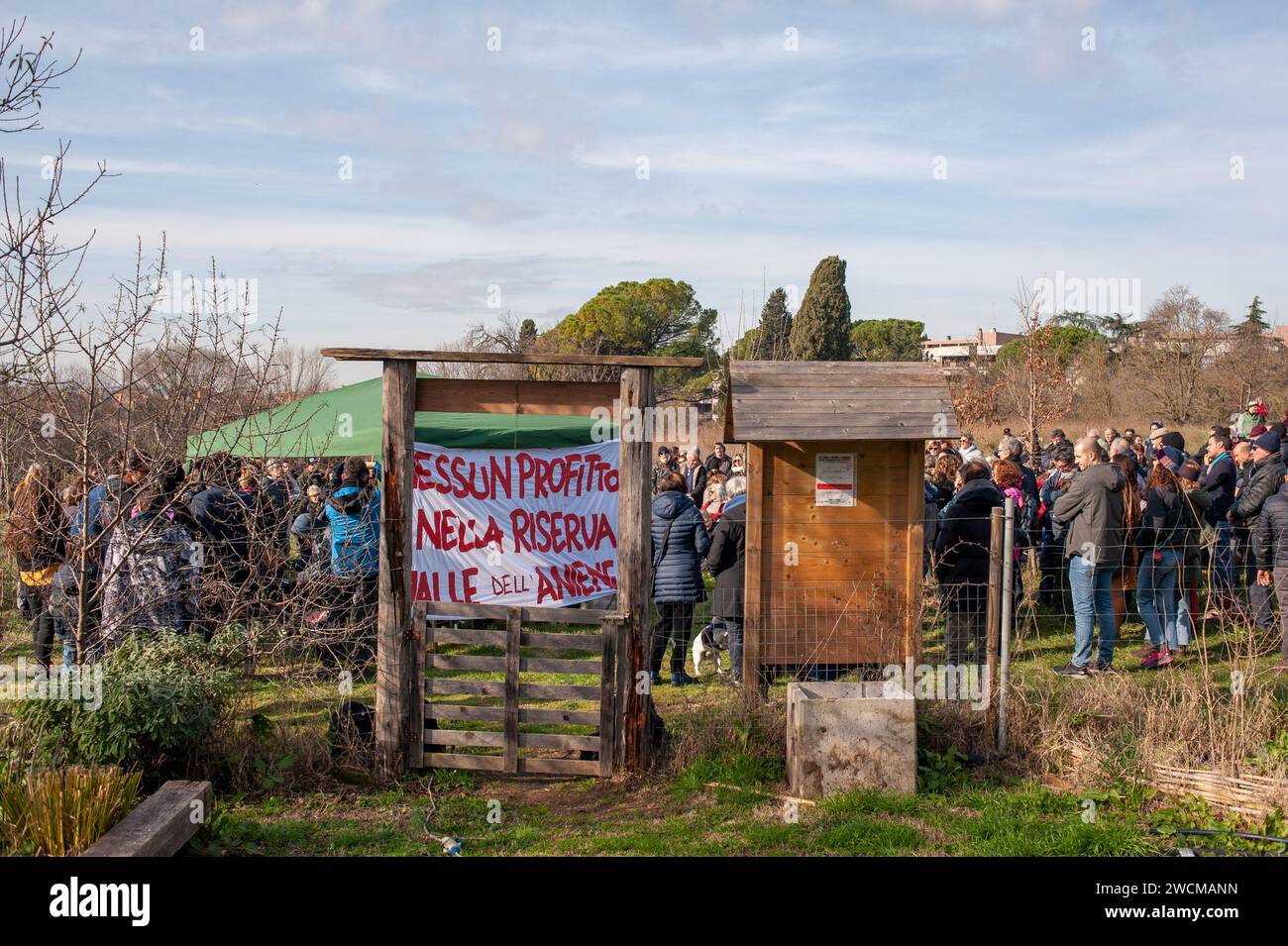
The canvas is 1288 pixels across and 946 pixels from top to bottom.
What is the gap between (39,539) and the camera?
6.99 metres

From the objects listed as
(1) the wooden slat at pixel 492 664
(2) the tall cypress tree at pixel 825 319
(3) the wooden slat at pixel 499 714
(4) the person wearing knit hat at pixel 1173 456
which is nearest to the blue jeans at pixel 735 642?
(1) the wooden slat at pixel 492 664

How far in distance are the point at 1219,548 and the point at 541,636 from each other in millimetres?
7876

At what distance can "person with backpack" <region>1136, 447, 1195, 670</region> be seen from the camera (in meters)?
8.95

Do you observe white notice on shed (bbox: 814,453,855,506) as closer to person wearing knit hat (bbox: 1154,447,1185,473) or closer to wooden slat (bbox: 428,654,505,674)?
wooden slat (bbox: 428,654,505,674)

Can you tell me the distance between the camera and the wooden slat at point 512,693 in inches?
260

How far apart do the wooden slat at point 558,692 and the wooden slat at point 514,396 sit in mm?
1764

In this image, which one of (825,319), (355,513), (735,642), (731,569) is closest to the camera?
(735,642)

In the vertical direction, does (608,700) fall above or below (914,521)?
below

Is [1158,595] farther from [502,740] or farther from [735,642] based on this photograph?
[502,740]

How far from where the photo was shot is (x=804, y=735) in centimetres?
604

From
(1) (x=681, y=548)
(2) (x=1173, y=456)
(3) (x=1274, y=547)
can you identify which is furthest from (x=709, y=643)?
(2) (x=1173, y=456)

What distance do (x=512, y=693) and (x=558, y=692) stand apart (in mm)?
294

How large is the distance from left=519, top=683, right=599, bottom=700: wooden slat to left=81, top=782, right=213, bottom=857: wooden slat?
1.97 meters
